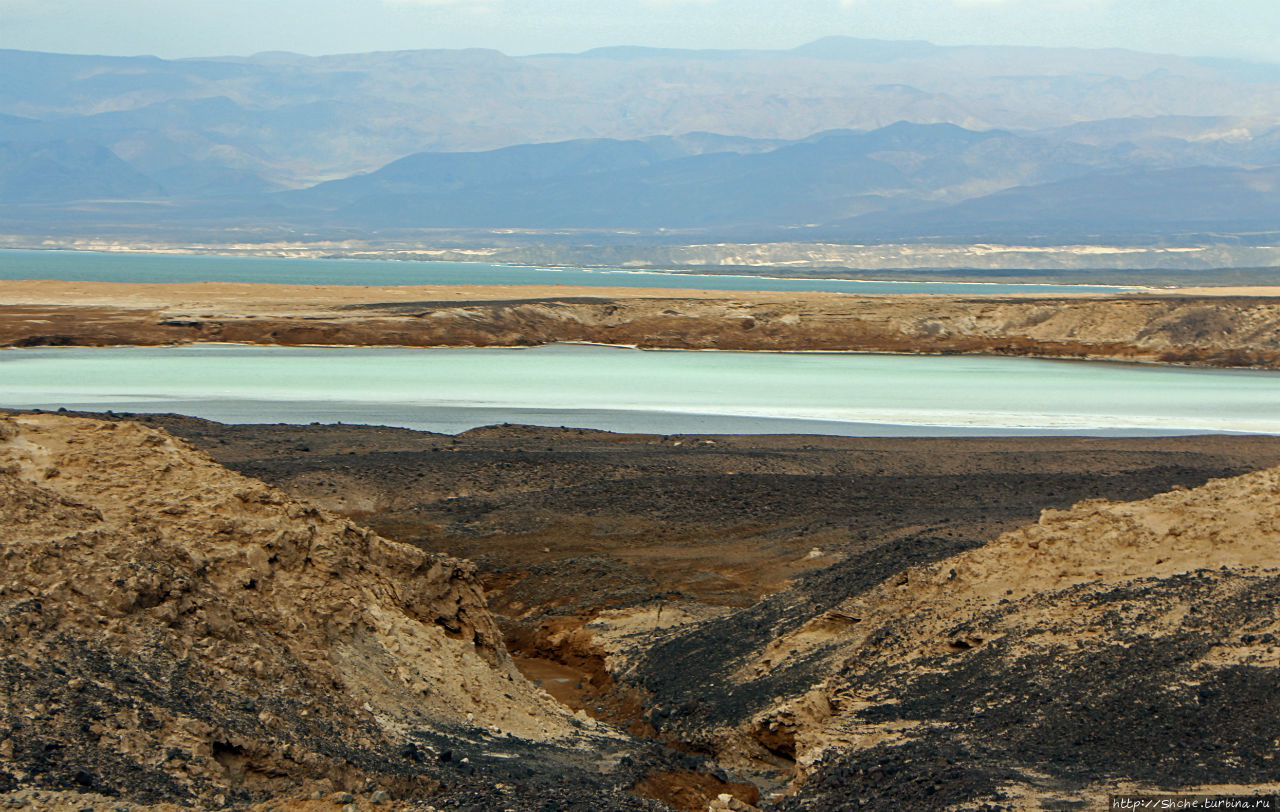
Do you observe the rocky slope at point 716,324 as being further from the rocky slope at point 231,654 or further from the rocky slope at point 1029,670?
the rocky slope at point 1029,670

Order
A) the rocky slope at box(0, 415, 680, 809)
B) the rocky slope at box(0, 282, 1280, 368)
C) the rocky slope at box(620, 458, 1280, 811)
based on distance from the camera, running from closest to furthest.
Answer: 1. the rocky slope at box(0, 415, 680, 809)
2. the rocky slope at box(620, 458, 1280, 811)
3. the rocky slope at box(0, 282, 1280, 368)

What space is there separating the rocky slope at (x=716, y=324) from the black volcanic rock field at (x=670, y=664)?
31.2 meters

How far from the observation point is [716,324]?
164 feet

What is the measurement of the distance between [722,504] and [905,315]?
36.6 meters

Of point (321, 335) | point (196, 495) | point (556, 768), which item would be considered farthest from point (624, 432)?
point (321, 335)

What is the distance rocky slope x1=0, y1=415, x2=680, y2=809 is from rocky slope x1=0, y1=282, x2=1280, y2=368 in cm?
3399

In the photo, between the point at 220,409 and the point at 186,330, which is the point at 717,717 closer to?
the point at 220,409

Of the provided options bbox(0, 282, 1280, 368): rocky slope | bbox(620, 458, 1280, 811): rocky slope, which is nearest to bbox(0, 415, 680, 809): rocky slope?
bbox(620, 458, 1280, 811): rocky slope

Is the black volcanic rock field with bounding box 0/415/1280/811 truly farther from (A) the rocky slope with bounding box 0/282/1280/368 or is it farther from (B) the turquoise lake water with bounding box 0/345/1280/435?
(A) the rocky slope with bounding box 0/282/1280/368

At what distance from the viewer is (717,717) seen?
373 inches

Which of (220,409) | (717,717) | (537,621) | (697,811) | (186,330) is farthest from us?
(186,330)

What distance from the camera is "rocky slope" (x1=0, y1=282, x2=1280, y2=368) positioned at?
4466cm

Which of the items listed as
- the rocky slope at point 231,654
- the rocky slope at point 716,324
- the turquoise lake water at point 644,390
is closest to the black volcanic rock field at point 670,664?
the rocky slope at point 231,654

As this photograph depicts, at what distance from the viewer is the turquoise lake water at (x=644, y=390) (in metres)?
27.1
